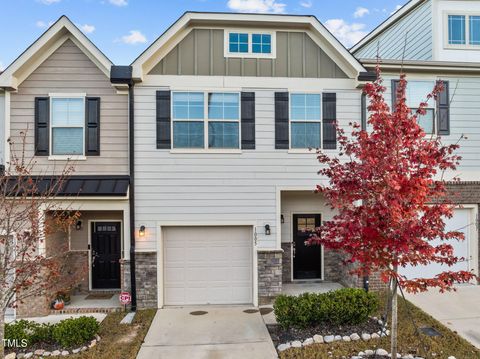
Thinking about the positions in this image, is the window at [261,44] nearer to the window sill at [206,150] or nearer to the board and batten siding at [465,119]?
the window sill at [206,150]

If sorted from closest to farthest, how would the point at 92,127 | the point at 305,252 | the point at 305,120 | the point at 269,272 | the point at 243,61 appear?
the point at 92,127 → the point at 269,272 → the point at 243,61 → the point at 305,120 → the point at 305,252

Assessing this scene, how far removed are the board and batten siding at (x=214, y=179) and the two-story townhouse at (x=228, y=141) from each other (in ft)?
0.08

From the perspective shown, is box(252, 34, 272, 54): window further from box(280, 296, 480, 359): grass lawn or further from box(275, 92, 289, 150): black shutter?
box(280, 296, 480, 359): grass lawn

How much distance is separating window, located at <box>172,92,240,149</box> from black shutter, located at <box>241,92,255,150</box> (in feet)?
0.53

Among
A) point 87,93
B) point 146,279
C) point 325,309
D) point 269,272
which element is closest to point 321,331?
point 325,309

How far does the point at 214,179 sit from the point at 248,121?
1.75 metres

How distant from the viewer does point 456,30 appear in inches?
437

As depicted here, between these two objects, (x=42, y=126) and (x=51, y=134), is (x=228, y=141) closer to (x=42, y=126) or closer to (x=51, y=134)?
(x=51, y=134)

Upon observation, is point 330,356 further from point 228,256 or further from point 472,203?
point 472,203

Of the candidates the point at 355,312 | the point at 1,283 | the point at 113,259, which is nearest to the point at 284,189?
the point at 355,312

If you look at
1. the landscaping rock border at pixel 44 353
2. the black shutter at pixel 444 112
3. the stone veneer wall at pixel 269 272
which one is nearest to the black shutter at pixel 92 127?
the landscaping rock border at pixel 44 353

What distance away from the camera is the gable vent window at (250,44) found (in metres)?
9.15

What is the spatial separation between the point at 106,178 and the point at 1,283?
391 centimetres

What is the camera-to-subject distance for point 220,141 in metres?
9.12
